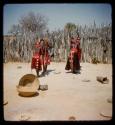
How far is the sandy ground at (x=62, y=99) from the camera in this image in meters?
4.62

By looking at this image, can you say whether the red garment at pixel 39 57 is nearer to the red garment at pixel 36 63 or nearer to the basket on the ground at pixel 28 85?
the red garment at pixel 36 63

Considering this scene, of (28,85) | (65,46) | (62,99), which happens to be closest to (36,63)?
(28,85)

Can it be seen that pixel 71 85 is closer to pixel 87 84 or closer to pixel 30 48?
pixel 87 84

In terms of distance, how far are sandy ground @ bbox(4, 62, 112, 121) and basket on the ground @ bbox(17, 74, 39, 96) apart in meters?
0.12

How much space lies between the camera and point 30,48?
900 cm

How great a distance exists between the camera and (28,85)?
5656 mm

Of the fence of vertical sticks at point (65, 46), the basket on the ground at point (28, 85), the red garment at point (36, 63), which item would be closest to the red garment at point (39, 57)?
the red garment at point (36, 63)

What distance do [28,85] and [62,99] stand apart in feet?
2.69

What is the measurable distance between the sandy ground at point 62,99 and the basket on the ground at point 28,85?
117 millimetres

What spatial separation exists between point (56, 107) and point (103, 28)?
14.1ft

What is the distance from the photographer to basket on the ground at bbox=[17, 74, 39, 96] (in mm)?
5414

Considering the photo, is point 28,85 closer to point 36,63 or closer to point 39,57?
point 36,63

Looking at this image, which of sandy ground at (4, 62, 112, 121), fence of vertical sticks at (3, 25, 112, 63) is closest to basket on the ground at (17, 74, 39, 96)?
sandy ground at (4, 62, 112, 121)

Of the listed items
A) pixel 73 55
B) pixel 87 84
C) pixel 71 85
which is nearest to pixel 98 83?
pixel 87 84
